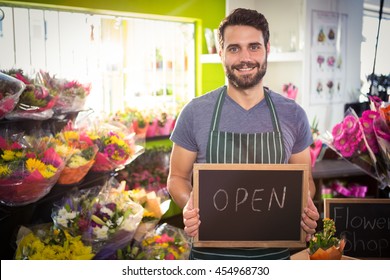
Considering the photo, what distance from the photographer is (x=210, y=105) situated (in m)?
1.50

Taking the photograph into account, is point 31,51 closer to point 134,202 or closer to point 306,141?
point 134,202

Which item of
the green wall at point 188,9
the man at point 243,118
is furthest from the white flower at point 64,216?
the green wall at point 188,9

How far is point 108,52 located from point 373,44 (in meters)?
1.78

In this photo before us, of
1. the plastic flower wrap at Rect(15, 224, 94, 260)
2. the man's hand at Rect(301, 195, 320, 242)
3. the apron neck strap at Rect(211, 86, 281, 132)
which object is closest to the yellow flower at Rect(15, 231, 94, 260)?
the plastic flower wrap at Rect(15, 224, 94, 260)

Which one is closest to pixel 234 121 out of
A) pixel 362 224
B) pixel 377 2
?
pixel 362 224

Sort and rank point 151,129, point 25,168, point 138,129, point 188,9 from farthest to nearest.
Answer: point 151,129 < point 138,129 < point 188,9 < point 25,168

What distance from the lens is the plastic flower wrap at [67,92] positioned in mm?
2148

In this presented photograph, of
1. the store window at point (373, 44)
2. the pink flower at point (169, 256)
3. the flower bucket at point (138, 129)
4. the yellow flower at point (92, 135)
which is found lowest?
the pink flower at point (169, 256)

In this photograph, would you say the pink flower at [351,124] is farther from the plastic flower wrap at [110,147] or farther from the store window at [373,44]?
the plastic flower wrap at [110,147]

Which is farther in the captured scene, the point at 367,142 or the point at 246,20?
the point at 367,142

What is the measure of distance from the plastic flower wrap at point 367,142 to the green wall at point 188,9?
892 millimetres

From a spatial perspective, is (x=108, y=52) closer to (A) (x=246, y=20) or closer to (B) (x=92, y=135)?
(B) (x=92, y=135)

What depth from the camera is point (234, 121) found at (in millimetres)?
1493

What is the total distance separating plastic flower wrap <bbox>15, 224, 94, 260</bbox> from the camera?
5.80 ft
